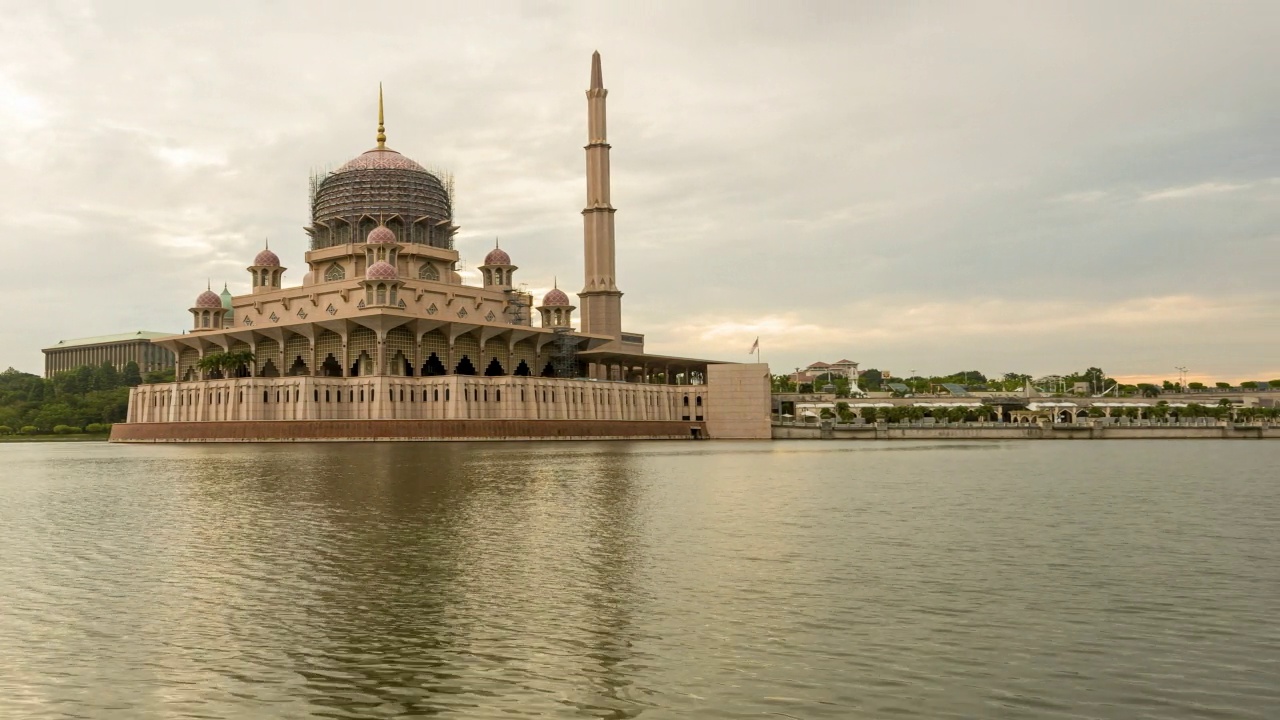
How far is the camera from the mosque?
10625 cm

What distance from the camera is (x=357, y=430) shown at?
101375mm

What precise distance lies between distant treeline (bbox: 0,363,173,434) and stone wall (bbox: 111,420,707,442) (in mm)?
43189

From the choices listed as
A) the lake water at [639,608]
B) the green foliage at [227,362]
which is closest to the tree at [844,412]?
the green foliage at [227,362]

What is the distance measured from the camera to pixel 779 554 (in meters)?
22.8

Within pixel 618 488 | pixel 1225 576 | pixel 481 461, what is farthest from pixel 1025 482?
pixel 481 461

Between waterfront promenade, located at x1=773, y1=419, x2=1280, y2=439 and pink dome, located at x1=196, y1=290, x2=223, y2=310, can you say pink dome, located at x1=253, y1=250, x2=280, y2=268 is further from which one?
waterfront promenade, located at x1=773, y1=419, x2=1280, y2=439

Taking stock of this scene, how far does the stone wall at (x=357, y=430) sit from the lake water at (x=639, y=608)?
66083 mm

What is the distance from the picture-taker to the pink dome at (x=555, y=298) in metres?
130

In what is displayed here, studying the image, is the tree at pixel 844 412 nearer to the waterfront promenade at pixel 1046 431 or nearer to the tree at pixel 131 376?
the waterfront promenade at pixel 1046 431

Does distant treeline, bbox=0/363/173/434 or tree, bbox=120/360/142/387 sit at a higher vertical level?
tree, bbox=120/360/142/387

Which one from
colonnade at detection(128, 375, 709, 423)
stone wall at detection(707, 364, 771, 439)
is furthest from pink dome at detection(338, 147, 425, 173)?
stone wall at detection(707, 364, 771, 439)

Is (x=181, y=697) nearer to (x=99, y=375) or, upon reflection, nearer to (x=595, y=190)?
(x=595, y=190)

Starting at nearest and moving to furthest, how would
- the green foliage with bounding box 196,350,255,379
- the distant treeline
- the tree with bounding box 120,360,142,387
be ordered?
the green foliage with bounding box 196,350,255,379, the distant treeline, the tree with bounding box 120,360,142,387

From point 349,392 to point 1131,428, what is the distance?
291ft
